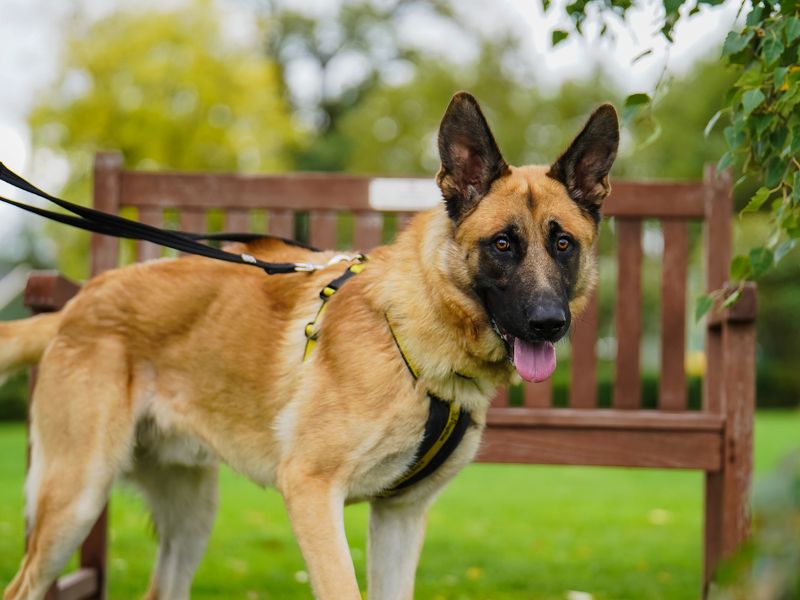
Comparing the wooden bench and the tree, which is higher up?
the tree

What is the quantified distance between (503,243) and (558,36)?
752 millimetres

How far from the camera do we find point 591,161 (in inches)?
114

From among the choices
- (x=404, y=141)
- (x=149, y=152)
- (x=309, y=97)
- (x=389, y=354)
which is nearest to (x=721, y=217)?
(x=389, y=354)

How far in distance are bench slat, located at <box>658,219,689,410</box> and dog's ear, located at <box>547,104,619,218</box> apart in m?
1.50

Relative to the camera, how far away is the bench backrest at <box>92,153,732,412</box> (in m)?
4.21

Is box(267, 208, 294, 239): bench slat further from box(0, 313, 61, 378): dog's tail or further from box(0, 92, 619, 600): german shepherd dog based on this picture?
box(0, 313, 61, 378): dog's tail

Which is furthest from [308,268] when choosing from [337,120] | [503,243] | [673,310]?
[337,120]

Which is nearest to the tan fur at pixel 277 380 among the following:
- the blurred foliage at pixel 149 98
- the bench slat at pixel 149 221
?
the bench slat at pixel 149 221

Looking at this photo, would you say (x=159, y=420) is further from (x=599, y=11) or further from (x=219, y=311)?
(x=599, y=11)

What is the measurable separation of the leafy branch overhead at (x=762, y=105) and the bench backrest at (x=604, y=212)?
1.25 meters

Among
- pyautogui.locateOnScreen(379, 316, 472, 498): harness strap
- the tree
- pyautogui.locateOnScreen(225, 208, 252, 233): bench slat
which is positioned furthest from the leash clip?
the tree

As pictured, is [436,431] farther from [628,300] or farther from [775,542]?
[775,542]

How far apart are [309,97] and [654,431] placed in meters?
37.6

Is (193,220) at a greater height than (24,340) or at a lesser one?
greater
